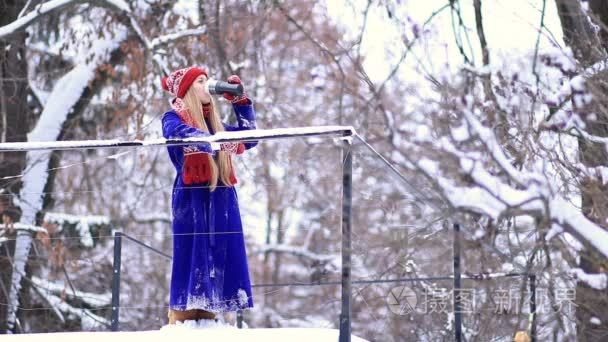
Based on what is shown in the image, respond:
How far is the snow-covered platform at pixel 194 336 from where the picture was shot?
4.57 m

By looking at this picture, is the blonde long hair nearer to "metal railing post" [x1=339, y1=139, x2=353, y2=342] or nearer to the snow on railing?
the snow on railing

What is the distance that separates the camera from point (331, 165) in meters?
9.44

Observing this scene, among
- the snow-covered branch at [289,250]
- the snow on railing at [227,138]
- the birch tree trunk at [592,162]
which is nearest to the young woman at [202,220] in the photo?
the snow on railing at [227,138]

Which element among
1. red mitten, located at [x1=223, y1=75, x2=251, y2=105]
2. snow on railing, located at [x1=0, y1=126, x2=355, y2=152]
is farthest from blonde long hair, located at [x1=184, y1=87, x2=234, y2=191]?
snow on railing, located at [x1=0, y1=126, x2=355, y2=152]

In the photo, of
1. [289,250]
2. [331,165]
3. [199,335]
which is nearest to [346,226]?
[199,335]

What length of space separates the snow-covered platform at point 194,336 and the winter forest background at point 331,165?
0.37m

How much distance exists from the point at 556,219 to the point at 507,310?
Result: 75.4 inches

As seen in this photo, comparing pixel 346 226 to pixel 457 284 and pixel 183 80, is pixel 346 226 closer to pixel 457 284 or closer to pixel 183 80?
pixel 183 80

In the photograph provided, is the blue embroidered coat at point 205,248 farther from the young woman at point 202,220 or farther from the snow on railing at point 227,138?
the snow on railing at point 227,138

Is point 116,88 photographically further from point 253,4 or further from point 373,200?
point 373,200

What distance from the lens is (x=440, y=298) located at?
23.1ft

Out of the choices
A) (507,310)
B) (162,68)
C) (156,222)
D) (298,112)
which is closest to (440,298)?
(507,310)

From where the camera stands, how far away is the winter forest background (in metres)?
5.53

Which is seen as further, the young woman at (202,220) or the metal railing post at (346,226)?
the young woman at (202,220)
